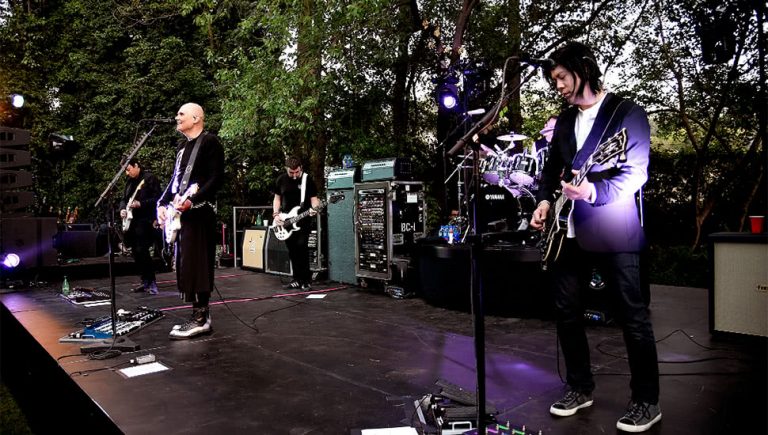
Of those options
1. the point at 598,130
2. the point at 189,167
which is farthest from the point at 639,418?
the point at 189,167

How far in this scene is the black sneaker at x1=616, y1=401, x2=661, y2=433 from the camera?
7.47 ft

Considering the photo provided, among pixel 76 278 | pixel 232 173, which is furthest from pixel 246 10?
pixel 76 278

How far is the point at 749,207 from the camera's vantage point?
9109mm

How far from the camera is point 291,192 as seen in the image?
278 inches

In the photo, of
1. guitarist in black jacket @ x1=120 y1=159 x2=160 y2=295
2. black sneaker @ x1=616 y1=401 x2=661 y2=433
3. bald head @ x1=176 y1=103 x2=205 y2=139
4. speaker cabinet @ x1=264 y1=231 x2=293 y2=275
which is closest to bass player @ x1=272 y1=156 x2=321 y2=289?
speaker cabinet @ x1=264 y1=231 x2=293 y2=275

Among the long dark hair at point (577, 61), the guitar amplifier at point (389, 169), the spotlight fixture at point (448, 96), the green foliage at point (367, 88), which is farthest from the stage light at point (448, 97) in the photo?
the long dark hair at point (577, 61)

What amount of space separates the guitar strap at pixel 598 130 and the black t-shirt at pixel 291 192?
16.3 feet

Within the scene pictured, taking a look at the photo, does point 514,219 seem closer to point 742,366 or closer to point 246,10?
point 742,366

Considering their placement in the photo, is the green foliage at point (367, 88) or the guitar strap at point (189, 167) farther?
the green foliage at point (367, 88)

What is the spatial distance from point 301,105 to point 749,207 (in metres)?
8.28

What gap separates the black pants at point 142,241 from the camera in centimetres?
686

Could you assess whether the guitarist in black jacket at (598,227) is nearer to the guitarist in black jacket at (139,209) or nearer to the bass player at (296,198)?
the bass player at (296,198)

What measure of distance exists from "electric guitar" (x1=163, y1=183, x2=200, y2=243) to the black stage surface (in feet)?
3.01

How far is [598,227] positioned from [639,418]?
888mm
